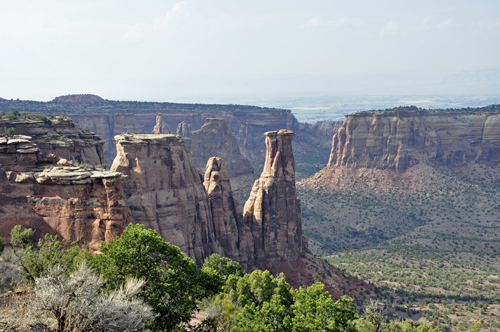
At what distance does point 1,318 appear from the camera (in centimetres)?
2219

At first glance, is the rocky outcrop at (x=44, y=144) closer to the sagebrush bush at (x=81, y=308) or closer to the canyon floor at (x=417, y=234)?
the sagebrush bush at (x=81, y=308)

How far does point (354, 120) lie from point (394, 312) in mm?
88852

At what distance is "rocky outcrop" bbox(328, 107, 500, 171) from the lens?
14088 centimetres

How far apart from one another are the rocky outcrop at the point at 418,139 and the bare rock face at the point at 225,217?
3319 inches

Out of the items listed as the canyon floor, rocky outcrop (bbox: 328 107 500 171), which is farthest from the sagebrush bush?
rocky outcrop (bbox: 328 107 500 171)

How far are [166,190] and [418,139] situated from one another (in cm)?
10500

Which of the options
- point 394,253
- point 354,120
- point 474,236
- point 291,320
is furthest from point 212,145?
point 291,320

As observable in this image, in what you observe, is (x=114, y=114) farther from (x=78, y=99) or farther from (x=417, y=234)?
(x=417, y=234)

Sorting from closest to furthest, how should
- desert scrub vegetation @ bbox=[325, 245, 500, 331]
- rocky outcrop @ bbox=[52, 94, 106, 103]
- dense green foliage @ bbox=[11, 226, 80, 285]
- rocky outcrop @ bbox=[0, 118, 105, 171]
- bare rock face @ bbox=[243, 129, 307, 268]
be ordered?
dense green foliage @ bbox=[11, 226, 80, 285], rocky outcrop @ bbox=[0, 118, 105, 171], desert scrub vegetation @ bbox=[325, 245, 500, 331], bare rock face @ bbox=[243, 129, 307, 268], rocky outcrop @ bbox=[52, 94, 106, 103]

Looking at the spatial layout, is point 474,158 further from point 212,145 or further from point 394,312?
point 394,312

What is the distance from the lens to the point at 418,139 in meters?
141

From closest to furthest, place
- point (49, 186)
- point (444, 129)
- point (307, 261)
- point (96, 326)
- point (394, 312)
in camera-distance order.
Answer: point (96, 326) < point (49, 186) < point (394, 312) < point (307, 261) < point (444, 129)

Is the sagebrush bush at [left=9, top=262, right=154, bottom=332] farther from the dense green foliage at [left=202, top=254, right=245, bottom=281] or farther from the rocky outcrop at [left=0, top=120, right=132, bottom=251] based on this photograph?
the dense green foliage at [left=202, top=254, right=245, bottom=281]

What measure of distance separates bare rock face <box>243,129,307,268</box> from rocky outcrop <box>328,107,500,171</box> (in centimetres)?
7402
